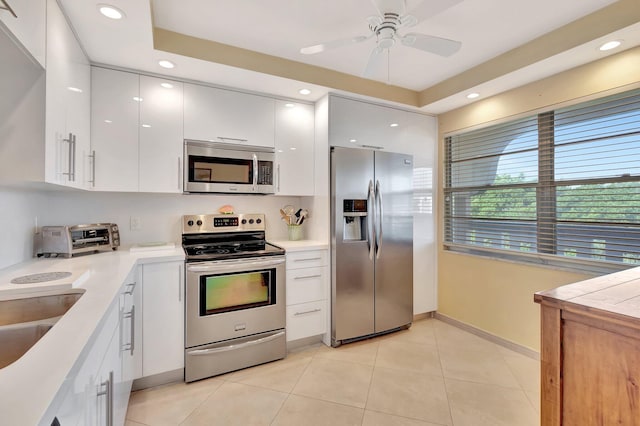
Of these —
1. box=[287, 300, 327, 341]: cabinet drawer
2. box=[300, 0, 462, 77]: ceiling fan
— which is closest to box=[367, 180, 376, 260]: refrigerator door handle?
box=[287, 300, 327, 341]: cabinet drawer

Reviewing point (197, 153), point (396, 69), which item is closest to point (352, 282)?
point (197, 153)

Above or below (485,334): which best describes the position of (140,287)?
above

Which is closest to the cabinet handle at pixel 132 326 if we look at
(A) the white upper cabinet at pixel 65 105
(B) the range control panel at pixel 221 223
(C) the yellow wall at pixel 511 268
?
(A) the white upper cabinet at pixel 65 105

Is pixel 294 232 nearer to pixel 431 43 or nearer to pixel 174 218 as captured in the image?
pixel 174 218

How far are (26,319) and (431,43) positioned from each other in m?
2.48

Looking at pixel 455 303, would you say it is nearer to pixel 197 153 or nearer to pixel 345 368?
pixel 345 368

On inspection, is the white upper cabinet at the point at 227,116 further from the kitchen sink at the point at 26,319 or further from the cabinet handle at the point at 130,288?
the kitchen sink at the point at 26,319

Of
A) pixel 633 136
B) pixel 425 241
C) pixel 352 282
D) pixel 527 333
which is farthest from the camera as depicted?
pixel 425 241

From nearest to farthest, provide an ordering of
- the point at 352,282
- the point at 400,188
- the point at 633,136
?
the point at 633,136 → the point at 352,282 → the point at 400,188

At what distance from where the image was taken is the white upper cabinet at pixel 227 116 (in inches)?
98.5

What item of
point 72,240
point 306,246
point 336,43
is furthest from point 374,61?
point 72,240

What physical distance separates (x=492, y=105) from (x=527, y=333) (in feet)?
7.02

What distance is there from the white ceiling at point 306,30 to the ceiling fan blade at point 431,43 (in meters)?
0.14

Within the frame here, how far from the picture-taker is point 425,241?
11.2ft
